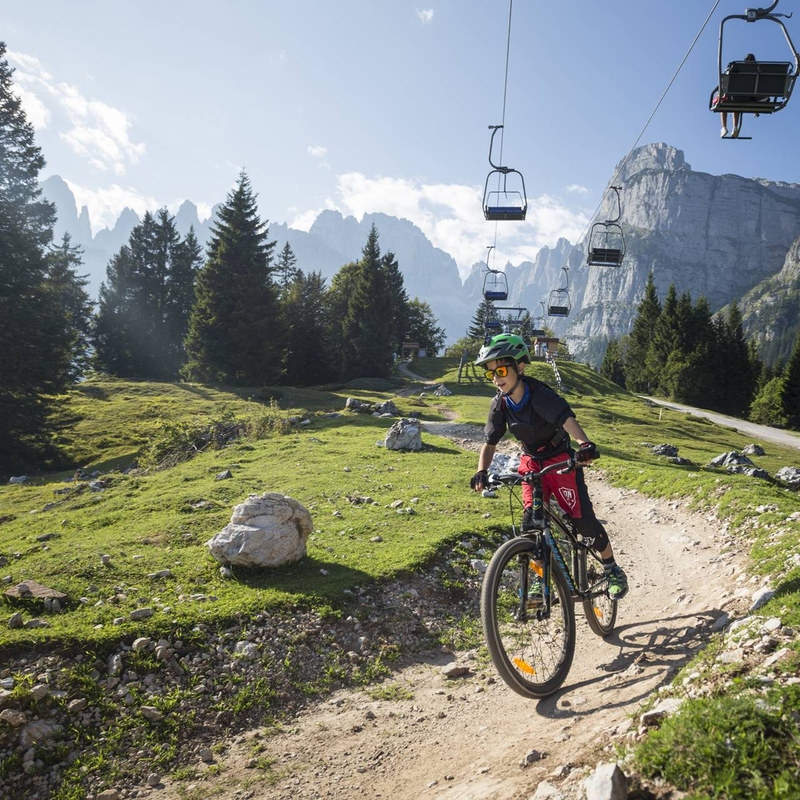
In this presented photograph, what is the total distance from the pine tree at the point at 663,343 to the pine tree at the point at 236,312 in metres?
53.6

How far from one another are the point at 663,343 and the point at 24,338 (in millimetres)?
74393

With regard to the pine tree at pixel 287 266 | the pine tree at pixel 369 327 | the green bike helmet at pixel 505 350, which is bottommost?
the green bike helmet at pixel 505 350

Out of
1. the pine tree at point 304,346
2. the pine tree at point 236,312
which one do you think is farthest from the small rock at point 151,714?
the pine tree at point 304,346

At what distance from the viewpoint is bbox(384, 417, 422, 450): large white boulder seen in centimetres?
1738

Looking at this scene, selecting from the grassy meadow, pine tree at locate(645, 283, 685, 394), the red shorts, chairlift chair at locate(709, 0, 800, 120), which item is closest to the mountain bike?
the red shorts

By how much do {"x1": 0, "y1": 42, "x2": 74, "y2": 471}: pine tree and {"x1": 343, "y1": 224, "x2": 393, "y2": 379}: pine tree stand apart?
3448 cm

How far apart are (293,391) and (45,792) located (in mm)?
33692

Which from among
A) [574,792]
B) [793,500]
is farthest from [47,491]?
[793,500]

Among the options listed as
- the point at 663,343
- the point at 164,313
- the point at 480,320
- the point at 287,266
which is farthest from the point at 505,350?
the point at 480,320

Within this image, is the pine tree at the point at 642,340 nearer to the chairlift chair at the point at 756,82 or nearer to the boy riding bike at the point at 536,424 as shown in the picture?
the chairlift chair at the point at 756,82

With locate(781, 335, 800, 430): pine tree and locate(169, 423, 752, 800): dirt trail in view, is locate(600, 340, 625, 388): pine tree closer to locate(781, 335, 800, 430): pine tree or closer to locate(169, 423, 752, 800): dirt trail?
locate(781, 335, 800, 430): pine tree

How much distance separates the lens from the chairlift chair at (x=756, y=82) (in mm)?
8734

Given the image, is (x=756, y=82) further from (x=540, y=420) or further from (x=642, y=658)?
(x=642, y=658)

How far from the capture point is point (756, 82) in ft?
29.4
